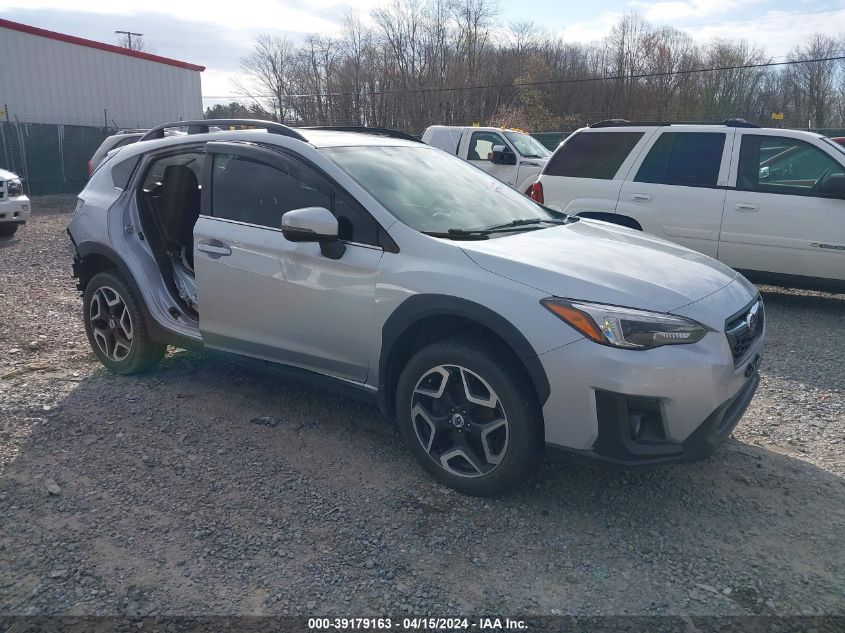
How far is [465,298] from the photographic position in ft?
10.6

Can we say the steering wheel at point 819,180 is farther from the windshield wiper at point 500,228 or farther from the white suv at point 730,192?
the windshield wiper at point 500,228

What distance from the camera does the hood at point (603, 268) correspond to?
10.1 ft

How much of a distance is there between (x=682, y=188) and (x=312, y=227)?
16.9 ft

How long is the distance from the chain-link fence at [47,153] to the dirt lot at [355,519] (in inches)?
813

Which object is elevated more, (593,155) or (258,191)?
(593,155)

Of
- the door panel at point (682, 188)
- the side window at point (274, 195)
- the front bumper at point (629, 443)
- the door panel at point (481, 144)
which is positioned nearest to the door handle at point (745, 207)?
the door panel at point (682, 188)

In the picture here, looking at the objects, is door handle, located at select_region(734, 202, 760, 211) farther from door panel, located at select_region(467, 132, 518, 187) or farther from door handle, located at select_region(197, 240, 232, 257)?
door panel, located at select_region(467, 132, 518, 187)

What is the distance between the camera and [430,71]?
41.5 meters

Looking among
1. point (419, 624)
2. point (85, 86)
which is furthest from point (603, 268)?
point (85, 86)

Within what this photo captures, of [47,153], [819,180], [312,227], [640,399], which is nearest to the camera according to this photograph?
[640,399]

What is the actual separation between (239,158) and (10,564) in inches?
97.8

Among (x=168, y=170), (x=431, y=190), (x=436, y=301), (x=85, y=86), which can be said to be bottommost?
(x=436, y=301)

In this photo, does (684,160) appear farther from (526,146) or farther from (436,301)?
(526,146)

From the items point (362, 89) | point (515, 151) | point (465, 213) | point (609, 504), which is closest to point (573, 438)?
point (609, 504)
